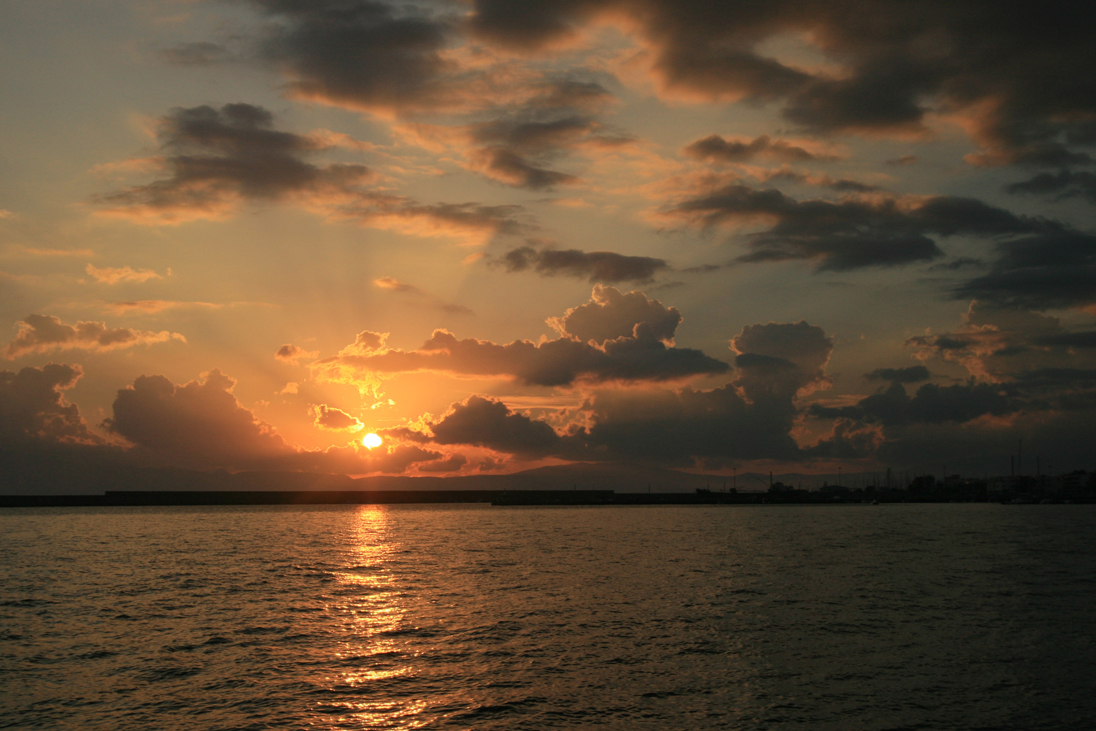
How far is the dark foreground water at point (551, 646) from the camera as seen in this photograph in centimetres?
2859

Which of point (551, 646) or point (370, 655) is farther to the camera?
point (551, 646)

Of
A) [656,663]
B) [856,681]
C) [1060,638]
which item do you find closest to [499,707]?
[656,663]

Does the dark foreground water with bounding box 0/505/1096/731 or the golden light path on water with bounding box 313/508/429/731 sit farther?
the dark foreground water with bounding box 0/505/1096/731

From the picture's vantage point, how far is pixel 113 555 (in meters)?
97.0

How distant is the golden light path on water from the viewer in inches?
1089

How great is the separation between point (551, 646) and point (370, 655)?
9.16 metres

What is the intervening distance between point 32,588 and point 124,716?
148 feet

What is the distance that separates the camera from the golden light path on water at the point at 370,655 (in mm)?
27656

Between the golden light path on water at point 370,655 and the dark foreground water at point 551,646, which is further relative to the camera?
the dark foreground water at point 551,646

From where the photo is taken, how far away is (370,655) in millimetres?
37938

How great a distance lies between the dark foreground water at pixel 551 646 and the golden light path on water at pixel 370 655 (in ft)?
0.61

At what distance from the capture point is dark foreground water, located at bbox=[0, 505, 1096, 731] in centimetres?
2859

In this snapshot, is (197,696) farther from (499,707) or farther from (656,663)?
(656,663)

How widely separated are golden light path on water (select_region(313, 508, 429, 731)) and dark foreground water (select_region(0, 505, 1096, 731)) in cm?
19
